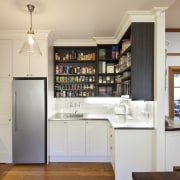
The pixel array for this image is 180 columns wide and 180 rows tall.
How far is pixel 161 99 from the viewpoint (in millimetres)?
3031

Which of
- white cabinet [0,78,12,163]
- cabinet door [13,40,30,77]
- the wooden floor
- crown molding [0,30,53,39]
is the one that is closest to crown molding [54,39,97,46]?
crown molding [0,30,53,39]

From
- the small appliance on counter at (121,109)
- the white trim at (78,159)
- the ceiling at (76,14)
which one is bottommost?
the white trim at (78,159)

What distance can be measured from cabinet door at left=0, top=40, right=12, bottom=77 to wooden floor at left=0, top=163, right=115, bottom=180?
5.97ft

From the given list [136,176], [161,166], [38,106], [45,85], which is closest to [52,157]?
[38,106]

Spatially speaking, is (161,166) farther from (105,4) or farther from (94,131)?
(105,4)

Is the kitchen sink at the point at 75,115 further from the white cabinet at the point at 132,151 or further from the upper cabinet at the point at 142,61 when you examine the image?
the upper cabinet at the point at 142,61

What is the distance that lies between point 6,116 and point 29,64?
112 centimetres

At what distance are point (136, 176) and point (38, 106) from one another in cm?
286

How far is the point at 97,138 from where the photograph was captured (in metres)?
4.29

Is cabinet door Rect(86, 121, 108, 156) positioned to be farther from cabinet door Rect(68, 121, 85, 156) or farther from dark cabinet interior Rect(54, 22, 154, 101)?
dark cabinet interior Rect(54, 22, 154, 101)

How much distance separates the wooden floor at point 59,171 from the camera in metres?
3.61

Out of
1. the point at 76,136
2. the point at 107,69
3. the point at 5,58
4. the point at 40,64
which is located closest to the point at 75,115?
the point at 76,136

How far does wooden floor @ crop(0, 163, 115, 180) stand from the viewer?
3605 mm

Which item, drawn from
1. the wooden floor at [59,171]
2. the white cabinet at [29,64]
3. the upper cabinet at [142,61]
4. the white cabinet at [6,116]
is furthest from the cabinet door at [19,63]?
the upper cabinet at [142,61]
